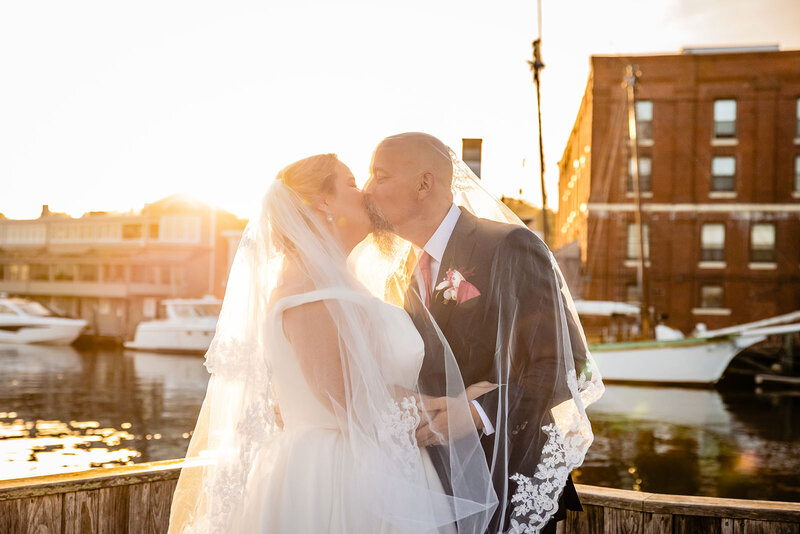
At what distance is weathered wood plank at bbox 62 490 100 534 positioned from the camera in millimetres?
3369

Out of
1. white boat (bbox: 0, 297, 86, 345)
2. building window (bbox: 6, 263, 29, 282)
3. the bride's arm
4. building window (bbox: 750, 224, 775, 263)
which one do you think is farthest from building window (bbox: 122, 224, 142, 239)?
the bride's arm

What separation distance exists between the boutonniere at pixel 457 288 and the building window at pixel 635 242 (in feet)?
106

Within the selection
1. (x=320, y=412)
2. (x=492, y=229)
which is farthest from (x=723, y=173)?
(x=320, y=412)

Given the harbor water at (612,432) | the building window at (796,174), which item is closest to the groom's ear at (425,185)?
the harbor water at (612,432)

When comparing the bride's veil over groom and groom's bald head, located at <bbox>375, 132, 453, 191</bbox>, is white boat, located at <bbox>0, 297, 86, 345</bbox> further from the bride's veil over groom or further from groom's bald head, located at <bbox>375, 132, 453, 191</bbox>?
the bride's veil over groom

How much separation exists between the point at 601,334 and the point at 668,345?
269 inches

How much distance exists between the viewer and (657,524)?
3322mm

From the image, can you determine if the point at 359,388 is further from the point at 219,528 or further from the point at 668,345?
the point at 668,345

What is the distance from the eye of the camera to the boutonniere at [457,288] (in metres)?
2.71

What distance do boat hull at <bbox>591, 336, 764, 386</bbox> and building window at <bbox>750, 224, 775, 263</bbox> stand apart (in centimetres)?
984

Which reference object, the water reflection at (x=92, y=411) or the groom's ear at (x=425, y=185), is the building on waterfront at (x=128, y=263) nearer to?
the water reflection at (x=92, y=411)

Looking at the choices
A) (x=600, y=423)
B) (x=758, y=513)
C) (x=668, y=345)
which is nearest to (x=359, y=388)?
(x=758, y=513)

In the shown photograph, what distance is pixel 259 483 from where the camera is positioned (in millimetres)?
2629

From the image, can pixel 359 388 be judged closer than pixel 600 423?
Yes
